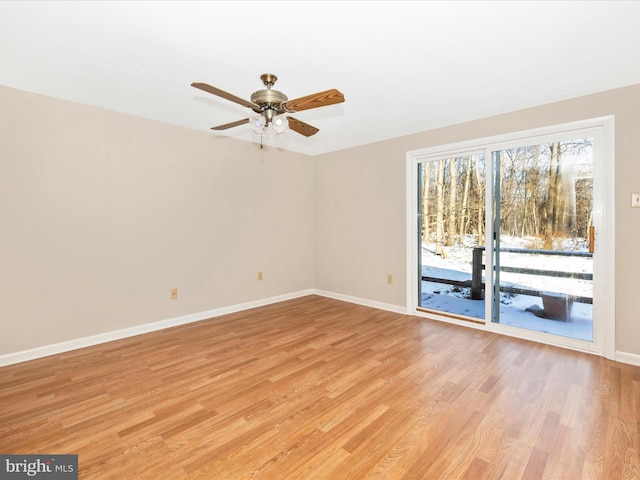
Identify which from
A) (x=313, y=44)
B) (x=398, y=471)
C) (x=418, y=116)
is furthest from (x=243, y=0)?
(x=398, y=471)

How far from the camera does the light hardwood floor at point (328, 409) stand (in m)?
1.58

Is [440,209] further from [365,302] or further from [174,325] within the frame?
[174,325]

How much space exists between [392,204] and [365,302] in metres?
1.50

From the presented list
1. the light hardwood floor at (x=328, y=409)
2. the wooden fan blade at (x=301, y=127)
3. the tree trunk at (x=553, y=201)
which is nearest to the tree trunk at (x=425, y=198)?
the tree trunk at (x=553, y=201)

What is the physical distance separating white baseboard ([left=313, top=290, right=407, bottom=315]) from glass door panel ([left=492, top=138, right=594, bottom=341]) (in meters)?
1.16

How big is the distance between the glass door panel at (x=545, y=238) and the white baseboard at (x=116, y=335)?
3196 mm

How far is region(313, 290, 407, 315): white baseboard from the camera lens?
423cm

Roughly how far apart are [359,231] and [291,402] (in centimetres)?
295

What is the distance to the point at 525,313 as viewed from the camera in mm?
3406

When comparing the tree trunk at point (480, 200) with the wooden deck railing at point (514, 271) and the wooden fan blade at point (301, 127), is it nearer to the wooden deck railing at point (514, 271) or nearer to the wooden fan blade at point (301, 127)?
the wooden deck railing at point (514, 271)

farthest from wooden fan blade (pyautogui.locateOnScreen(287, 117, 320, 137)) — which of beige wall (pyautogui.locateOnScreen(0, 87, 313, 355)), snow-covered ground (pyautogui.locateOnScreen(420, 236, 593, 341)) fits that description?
snow-covered ground (pyautogui.locateOnScreen(420, 236, 593, 341))

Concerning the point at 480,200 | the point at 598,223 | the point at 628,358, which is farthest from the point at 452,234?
the point at 628,358

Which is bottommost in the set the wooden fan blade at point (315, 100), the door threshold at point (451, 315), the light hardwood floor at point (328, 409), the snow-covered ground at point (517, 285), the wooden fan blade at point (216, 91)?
the light hardwood floor at point (328, 409)

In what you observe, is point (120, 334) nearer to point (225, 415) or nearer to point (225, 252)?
point (225, 252)
